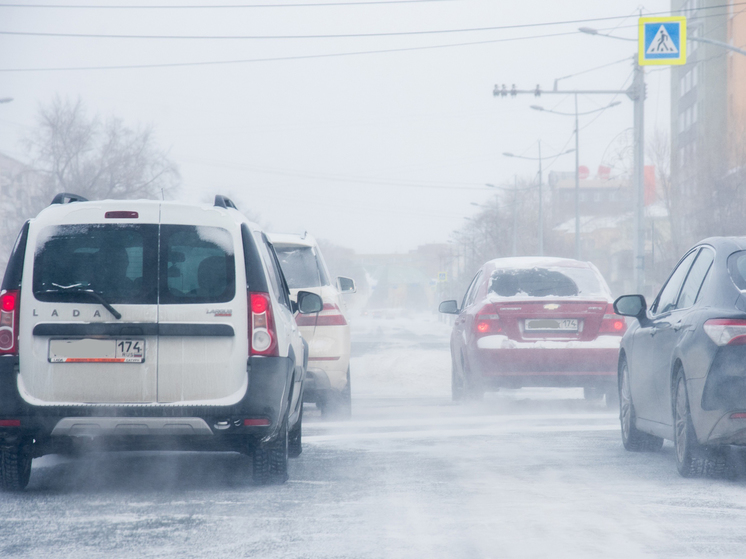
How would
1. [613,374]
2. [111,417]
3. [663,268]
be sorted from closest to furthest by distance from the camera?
1. [111,417]
2. [613,374]
3. [663,268]

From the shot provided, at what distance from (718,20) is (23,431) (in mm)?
74359

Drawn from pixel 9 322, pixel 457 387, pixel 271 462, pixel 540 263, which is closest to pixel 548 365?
pixel 540 263

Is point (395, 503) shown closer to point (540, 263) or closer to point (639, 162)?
point (540, 263)

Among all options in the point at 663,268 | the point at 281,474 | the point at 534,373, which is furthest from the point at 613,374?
the point at 663,268

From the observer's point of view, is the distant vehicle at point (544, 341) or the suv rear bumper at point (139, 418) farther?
the distant vehicle at point (544, 341)

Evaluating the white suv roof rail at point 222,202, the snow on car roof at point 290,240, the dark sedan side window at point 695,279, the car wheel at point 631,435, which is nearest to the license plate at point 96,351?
the white suv roof rail at point 222,202

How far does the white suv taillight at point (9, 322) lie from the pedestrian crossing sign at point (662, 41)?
15.6 meters

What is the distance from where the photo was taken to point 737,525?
5434 mm

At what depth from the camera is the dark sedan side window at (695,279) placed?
7.28 m

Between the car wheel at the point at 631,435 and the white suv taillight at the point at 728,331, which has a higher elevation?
the white suv taillight at the point at 728,331

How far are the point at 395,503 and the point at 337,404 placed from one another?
5.59 metres

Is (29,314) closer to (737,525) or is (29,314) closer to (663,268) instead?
(737,525)

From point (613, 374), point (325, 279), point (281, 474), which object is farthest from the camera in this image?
point (613, 374)

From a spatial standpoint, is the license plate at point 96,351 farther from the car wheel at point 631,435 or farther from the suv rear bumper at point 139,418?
the car wheel at point 631,435
